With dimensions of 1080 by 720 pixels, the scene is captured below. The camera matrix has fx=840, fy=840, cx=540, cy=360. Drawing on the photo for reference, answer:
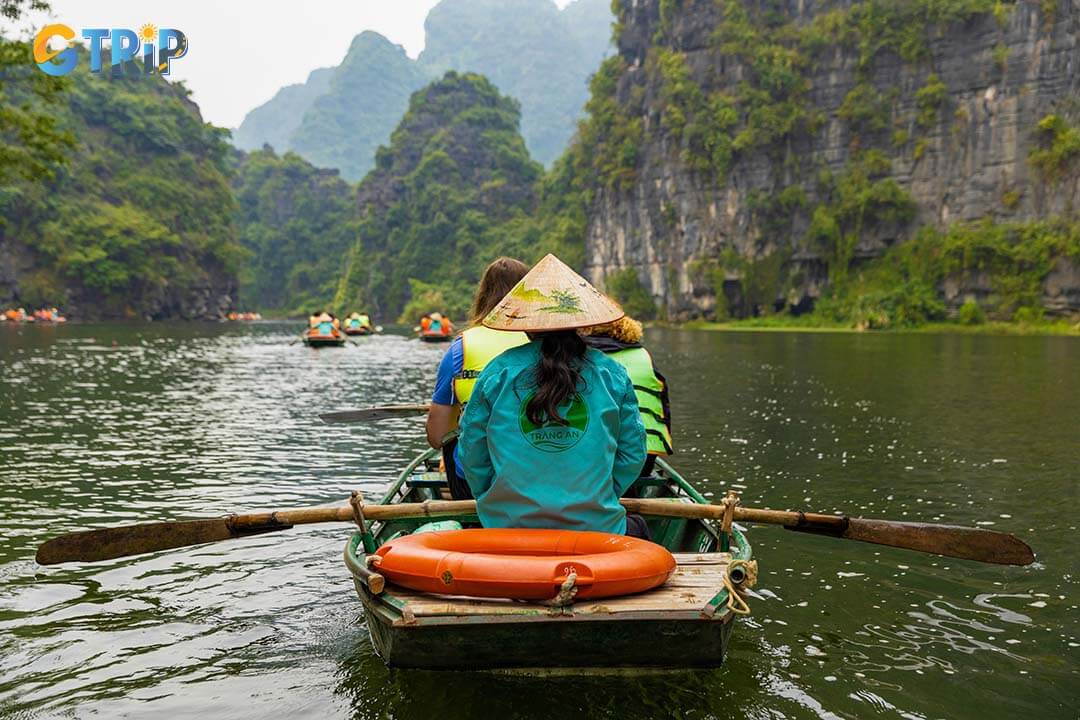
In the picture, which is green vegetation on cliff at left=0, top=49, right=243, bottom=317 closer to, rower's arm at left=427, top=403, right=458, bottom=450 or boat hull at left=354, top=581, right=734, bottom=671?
rower's arm at left=427, top=403, right=458, bottom=450

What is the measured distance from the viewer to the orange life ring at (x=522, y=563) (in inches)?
126

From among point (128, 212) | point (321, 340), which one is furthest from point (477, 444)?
point (128, 212)

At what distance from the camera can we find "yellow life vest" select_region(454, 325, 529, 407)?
4777 mm

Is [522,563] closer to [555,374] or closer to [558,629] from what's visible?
[558,629]

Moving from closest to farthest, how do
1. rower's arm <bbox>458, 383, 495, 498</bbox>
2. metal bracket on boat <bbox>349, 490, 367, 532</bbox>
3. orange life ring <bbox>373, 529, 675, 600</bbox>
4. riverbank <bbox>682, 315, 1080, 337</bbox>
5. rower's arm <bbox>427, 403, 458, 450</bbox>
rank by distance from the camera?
1. orange life ring <bbox>373, 529, 675, 600</bbox>
2. rower's arm <bbox>458, 383, 495, 498</bbox>
3. metal bracket on boat <bbox>349, 490, 367, 532</bbox>
4. rower's arm <bbox>427, 403, 458, 450</bbox>
5. riverbank <bbox>682, 315, 1080, 337</bbox>

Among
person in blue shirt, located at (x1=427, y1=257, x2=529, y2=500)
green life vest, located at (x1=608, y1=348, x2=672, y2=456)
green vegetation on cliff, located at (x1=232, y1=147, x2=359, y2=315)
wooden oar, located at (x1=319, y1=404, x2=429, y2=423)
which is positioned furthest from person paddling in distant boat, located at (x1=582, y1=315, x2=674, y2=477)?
green vegetation on cliff, located at (x1=232, y1=147, x2=359, y2=315)

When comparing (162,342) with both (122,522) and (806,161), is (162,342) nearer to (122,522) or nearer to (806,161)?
(122,522)

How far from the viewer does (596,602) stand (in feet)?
10.7

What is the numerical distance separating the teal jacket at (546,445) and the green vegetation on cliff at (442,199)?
8152 cm

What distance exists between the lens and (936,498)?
781cm

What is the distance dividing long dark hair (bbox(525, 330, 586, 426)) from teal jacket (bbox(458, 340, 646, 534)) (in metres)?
0.04

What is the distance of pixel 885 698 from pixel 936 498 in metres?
4.43

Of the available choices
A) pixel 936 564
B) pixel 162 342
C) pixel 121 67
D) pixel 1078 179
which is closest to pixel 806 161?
pixel 1078 179

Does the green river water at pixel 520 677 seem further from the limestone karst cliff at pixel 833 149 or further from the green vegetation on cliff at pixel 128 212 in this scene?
the green vegetation on cliff at pixel 128 212
